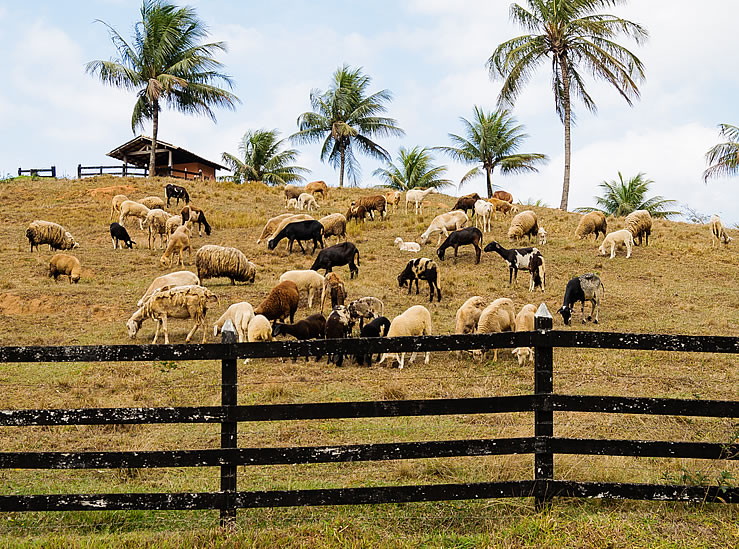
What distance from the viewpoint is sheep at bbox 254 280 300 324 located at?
46.8 ft

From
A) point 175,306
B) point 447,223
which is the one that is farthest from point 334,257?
point 447,223

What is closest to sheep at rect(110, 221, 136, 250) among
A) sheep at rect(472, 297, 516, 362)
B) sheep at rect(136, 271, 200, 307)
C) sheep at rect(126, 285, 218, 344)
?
sheep at rect(136, 271, 200, 307)

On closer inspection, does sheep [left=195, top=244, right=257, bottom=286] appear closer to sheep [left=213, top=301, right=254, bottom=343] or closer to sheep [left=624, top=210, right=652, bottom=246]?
sheep [left=213, top=301, right=254, bottom=343]

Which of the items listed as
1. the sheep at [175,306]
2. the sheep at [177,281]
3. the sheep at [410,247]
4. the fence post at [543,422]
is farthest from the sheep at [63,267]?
the fence post at [543,422]

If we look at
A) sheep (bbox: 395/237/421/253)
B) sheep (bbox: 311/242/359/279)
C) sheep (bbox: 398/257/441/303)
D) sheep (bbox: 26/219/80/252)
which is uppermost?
sheep (bbox: 26/219/80/252)

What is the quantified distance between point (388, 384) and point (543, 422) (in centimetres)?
590

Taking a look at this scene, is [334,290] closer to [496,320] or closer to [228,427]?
[496,320]

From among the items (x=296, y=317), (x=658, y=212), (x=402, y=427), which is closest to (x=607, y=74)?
(x=658, y=212)

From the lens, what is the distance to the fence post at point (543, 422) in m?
4.65

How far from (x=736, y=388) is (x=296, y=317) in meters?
9.95

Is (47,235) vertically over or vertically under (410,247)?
over

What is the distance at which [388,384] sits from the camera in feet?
34.3

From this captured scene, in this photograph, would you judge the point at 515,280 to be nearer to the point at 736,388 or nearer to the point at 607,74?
the point at 736,388

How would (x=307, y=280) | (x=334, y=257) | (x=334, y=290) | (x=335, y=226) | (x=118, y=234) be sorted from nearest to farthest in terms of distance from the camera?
1. (x=334, y=290)
2. (x=307, y=280)
3. (x=334, y=257)
4. (x=118, y=234)
5. (x=335, y=226)
